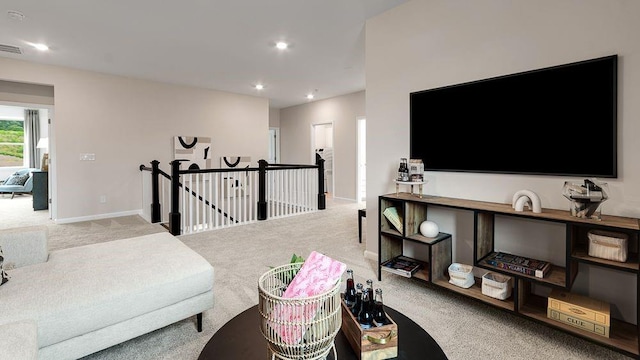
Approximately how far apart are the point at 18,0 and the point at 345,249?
403 cm

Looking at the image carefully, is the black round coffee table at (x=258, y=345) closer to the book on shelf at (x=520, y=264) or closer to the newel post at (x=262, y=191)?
the book on shelf at (x=520, y=264)

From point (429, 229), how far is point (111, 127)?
5.60 m

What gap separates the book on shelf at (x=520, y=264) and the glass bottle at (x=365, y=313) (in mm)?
1273

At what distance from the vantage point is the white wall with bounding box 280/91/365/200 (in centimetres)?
704

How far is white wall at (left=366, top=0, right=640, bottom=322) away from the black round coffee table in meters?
1.48

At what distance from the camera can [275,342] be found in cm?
94

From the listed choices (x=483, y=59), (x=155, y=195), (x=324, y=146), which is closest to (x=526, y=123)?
(x=483, y=59)

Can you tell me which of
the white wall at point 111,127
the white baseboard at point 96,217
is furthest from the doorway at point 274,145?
the white baseboard at point 96,217

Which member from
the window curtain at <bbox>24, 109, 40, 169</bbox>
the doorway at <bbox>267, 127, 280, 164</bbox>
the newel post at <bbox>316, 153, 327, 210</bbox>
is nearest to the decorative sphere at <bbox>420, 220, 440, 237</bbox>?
the newel post at <bbox>316, 153, 327, 210</bbox>

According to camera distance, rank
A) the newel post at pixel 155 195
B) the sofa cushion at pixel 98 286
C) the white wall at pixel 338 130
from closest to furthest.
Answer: the sofa cushion at pixel 98 286 < the newel post at pixel 155 195 < the white wall at pixel 338 130

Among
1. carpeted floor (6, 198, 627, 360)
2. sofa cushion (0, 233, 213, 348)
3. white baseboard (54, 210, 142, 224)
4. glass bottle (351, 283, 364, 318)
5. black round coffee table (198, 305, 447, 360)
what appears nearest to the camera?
black round coffee table (198, 305, 447, 360)

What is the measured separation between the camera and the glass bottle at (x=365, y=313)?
122cm

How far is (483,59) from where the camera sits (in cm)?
239

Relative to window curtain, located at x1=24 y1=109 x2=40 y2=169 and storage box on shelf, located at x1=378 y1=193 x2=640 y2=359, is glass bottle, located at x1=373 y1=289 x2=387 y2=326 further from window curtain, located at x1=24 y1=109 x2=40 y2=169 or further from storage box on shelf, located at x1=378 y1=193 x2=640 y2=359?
window curtain, located at x1=24 y1=109 x2=40 y2=169
